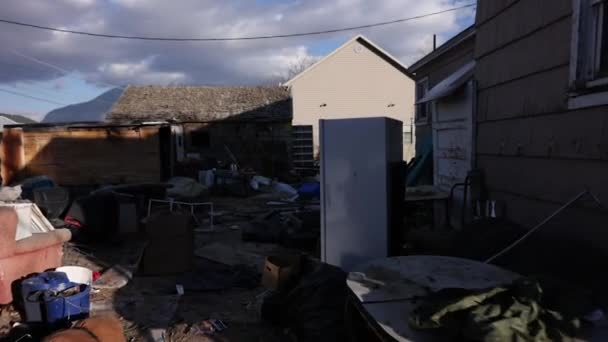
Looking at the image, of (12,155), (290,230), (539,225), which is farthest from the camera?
(12,155)

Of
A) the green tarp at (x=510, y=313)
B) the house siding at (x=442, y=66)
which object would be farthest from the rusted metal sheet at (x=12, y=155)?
the green tarp at (x=510, y=313)

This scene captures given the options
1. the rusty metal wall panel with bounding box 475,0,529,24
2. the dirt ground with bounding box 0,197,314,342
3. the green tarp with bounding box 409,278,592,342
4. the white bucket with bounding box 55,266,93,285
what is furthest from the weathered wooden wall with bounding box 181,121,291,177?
the green tarp with bounding box 409,278,592,342

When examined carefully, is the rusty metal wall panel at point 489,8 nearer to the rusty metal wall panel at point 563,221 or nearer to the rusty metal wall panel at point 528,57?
the rusty metal wall panel at point 528,57

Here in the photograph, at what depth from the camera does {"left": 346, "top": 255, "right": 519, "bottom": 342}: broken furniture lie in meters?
1.92

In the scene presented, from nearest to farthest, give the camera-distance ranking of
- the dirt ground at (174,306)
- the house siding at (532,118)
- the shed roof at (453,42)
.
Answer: the house siding at (532,118) < the dirt ground at (174,306) < the shed roof at (453,42)

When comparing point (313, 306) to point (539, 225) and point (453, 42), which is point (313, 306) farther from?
point (453, 42)

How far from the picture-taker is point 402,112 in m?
22.1

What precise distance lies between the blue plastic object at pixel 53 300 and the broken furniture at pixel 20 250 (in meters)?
0.51

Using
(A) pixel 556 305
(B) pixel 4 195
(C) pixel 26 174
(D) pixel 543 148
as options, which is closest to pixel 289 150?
(C) pixel 26 174

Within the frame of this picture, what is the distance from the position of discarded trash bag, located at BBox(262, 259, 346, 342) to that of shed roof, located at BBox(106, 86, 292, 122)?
14143 mm

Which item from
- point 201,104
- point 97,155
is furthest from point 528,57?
point 201,104

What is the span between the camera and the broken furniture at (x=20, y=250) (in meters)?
4.18

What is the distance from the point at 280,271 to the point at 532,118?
2.59 m

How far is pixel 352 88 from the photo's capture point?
2202 centimetres
